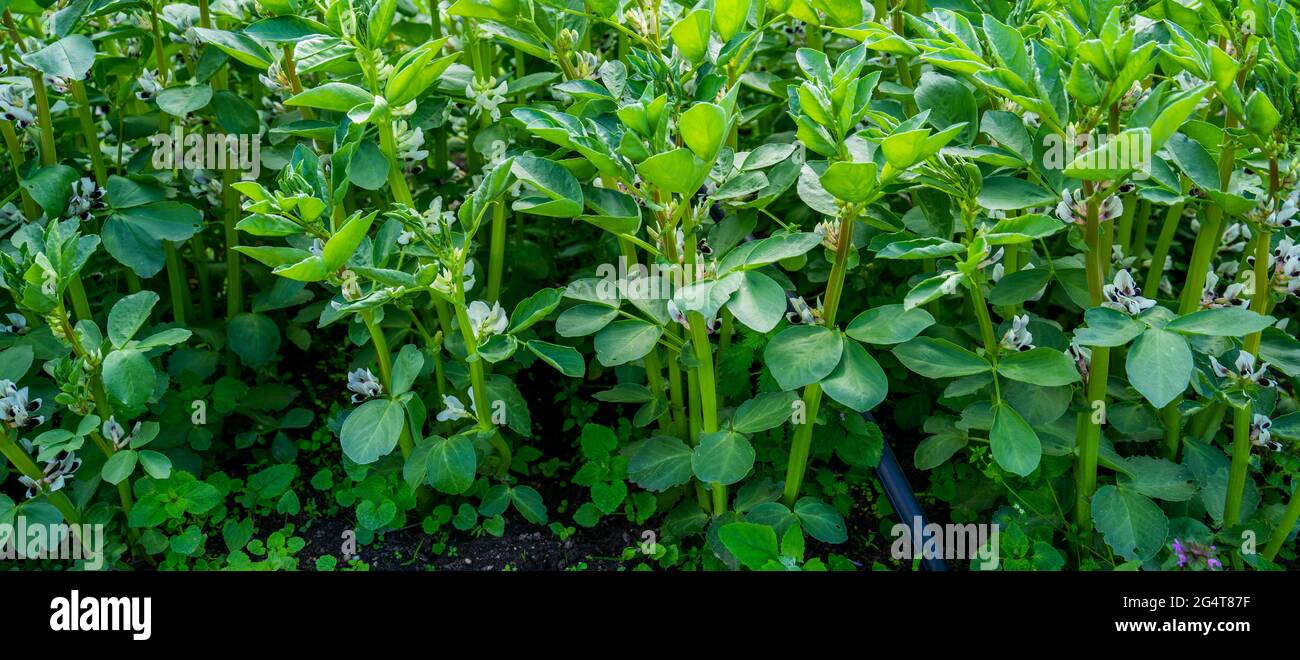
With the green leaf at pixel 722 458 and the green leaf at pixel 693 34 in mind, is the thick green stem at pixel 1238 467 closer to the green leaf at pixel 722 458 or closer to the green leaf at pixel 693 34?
the green leaf at pixel 722 458

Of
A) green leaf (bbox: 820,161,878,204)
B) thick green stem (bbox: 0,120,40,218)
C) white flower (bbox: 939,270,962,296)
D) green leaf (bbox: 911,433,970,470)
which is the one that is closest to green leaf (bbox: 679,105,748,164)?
green leaf (bbox: 820,161,878,204)

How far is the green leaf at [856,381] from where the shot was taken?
175cm

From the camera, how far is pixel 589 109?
76.7 inches

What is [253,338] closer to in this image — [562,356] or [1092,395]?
[562,356]

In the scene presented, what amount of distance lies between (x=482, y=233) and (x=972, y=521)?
132cm

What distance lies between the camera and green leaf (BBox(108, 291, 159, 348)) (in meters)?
2.01

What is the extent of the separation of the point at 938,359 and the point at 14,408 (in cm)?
170

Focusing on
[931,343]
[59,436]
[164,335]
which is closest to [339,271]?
[164,335]

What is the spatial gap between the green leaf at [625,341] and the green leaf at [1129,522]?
88 cm

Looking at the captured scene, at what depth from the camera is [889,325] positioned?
1.81m

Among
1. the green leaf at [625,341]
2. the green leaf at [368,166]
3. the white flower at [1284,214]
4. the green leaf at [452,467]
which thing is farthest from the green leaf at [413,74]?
the white flower at [1284,214]

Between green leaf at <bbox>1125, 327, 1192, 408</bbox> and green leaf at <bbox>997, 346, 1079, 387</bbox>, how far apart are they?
0.38 ft

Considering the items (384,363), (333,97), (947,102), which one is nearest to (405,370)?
(384,363)

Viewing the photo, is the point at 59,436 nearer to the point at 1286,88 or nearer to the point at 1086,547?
the point at 1086,547
